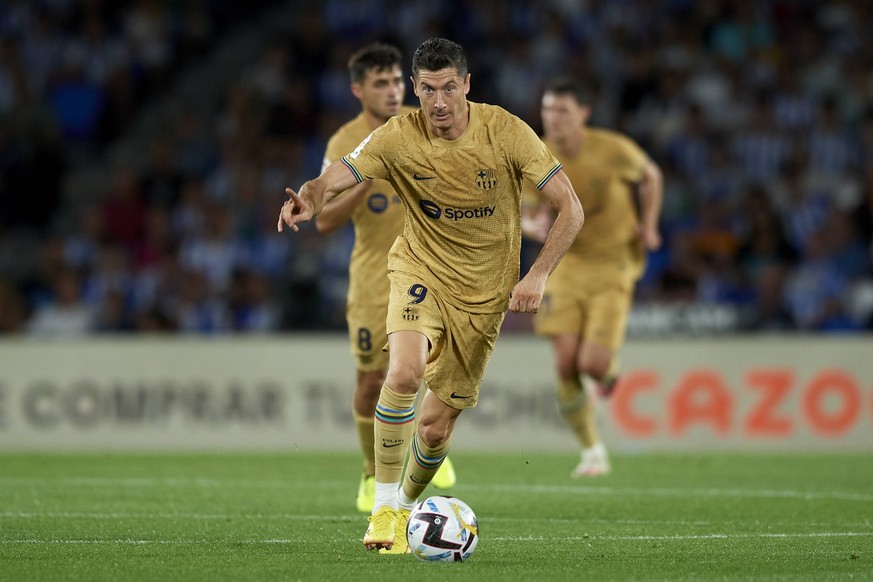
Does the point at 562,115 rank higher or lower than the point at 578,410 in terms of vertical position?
higher

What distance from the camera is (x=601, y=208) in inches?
478

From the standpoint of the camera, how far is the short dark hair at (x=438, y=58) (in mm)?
7133

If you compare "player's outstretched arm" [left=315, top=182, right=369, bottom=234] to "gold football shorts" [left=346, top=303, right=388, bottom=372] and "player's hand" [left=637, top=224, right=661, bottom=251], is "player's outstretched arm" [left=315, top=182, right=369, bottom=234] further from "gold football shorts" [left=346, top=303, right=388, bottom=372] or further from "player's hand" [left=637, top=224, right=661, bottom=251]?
"player's hand" [left=637, top=224, right=661, bottom=251]

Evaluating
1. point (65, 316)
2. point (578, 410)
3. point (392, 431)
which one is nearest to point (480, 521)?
point (392, 431)

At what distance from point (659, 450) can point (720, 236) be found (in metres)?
3.20

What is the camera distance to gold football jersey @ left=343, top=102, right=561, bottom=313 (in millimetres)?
7270

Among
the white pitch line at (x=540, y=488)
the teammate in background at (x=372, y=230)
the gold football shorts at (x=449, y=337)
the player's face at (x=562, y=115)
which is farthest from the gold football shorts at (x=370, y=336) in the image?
the player's face at (x=562, y=115)

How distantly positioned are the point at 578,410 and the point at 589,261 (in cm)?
120

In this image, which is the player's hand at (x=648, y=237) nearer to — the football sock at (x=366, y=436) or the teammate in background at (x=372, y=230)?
the teammate in background at (x=372, y=230)

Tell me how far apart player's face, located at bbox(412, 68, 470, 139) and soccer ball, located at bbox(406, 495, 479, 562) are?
5.95 feet

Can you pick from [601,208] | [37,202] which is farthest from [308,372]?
[37,202]

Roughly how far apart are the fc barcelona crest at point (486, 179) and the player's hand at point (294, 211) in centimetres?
86

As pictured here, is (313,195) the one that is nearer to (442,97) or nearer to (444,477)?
(442,97)

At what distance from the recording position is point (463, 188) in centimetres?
729
